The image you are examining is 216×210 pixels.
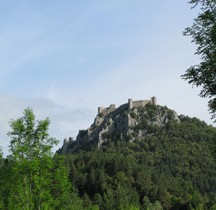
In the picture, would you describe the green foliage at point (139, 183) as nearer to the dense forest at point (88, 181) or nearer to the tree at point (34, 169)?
the dense forest at point (88, 181)

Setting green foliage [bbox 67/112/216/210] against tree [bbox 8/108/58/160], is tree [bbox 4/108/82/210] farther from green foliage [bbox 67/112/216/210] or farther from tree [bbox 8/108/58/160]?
green foliage [bbox 67/112/216/210]

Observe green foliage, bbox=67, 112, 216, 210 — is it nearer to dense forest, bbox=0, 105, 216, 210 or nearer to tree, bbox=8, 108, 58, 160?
dense forest, bbox=0, 105, 216, 210

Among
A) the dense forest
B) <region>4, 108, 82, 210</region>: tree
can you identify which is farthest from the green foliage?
<region>4, 108, 82, 210</region>: tree

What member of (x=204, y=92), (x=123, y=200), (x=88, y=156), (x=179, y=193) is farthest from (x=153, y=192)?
(x=204, y=92)

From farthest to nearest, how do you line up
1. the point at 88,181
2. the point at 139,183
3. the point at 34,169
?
the point at 88,181 < the point at 139,183 < the point at 34,169

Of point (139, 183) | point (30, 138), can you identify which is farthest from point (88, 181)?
point (30, 138)

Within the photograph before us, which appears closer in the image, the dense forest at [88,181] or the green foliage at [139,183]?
the dense forest at [88,181]

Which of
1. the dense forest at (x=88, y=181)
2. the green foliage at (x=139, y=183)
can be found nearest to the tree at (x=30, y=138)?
the dense forest at (x=88, y=181)

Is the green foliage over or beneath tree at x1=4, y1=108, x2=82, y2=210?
over

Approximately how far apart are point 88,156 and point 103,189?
43.6m

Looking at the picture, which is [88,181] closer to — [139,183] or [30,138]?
[139,183]

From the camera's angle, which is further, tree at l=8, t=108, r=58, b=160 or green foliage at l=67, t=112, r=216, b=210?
green foliage at l=67, t=112, r=216, b=210

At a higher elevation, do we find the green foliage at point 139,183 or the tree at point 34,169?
the green foliage at point 139,183

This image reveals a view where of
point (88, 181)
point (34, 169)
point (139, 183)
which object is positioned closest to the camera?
point (34, 169)
